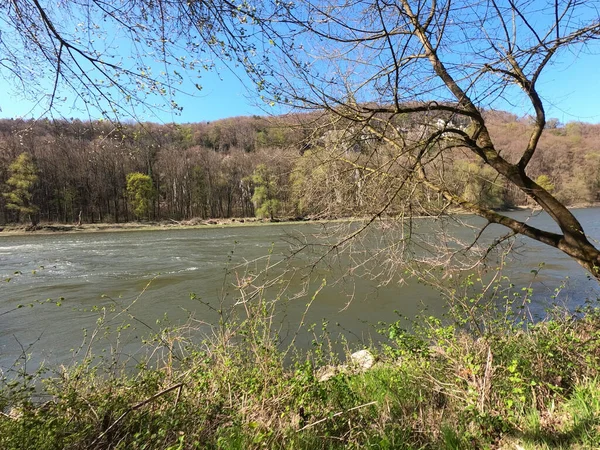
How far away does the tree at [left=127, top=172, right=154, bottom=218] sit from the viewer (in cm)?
4891

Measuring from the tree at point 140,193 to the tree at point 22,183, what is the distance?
1097cm

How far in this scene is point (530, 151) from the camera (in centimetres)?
350

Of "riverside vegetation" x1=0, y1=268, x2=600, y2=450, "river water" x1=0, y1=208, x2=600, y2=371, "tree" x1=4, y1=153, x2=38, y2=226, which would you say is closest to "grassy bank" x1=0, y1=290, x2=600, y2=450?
"riverside vegetation" x1=0, y1=268, x2=600, y2=450

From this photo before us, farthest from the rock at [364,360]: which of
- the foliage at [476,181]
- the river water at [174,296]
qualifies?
the foliage at [476,181]

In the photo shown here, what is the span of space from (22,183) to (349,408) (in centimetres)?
5010

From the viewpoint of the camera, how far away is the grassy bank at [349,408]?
2301 millimetres

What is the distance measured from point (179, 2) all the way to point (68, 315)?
339 inches

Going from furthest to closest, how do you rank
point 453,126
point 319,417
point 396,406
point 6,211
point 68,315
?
1. point 6,211
2. point 68,315
3. point 453,126
4. point 396,406
5. point 319,417

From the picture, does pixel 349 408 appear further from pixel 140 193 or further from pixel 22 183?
pixel 140 193

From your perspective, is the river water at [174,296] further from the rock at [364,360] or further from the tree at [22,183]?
the tree at [22,183]

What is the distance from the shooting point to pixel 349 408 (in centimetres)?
283

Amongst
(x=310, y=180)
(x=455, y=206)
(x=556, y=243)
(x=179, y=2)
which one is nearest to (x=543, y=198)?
(x=556, y=243)

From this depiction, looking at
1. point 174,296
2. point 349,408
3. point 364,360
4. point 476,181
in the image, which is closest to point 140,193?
point 174,296

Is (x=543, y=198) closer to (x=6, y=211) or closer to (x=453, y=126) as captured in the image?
(x=453, y=126)
